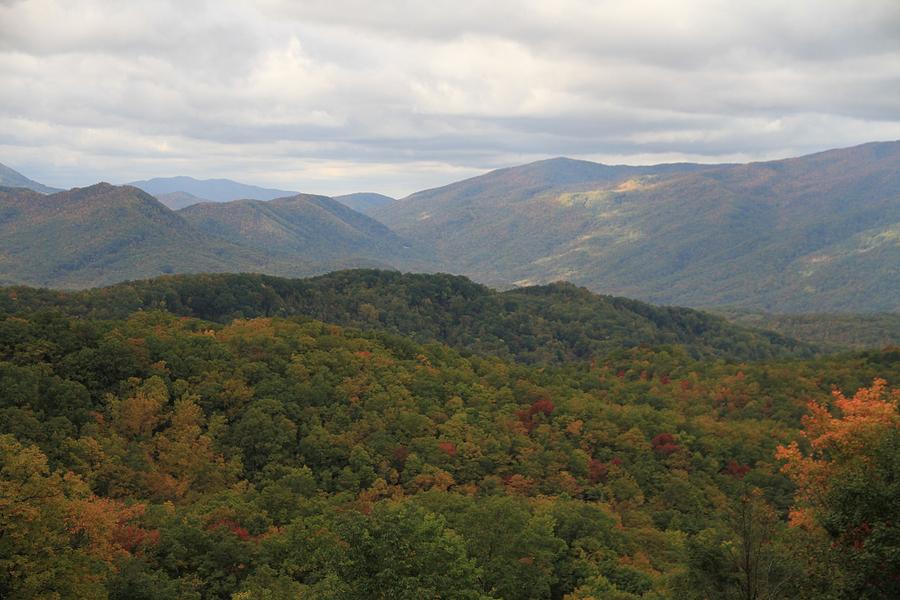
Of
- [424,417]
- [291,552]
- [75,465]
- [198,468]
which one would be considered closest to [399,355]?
[424,417]

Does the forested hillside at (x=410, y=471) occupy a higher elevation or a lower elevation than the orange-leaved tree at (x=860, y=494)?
lower

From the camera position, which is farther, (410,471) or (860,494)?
(410,471)

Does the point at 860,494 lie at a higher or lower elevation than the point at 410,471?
higher

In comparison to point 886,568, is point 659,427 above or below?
below

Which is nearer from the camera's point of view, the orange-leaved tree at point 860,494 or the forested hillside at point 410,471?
the orange-leaved tree at point 860,494

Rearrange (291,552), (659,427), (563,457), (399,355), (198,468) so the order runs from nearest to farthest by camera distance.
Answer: (291,552), (198,468), (563,457), (659,427), (399,355)

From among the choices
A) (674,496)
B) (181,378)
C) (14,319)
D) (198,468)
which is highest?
(14,319)

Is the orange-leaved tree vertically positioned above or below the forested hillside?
above

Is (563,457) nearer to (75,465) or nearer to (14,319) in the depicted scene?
(75,465)
